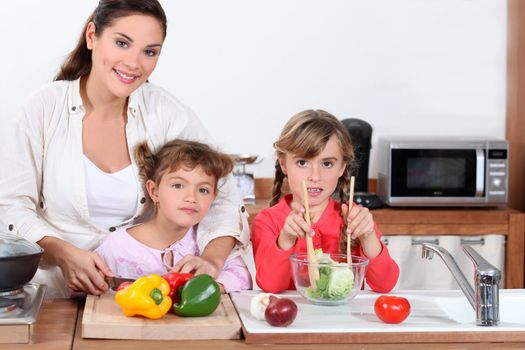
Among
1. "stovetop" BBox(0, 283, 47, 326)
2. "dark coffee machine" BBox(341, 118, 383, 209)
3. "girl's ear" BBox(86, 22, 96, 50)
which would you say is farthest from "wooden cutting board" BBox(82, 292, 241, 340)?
"dark coffee machine" BBox(341, 118, 383, 209)

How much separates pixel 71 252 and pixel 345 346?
2.45 ft

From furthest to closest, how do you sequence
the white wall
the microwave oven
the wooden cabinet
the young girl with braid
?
the white wall, the microwave oven, the wooden cabinet, the young girl with braid

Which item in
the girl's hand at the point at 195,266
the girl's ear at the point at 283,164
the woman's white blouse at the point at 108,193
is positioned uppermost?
the girl's ear at the point at 283,164

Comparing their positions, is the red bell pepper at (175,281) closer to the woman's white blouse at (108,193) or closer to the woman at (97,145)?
the woman at (97,145)

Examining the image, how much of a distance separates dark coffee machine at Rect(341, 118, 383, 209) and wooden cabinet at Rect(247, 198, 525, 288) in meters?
0.07

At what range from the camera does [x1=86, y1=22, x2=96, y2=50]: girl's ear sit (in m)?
2.51

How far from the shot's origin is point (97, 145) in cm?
257

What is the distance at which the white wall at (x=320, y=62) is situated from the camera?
430cm

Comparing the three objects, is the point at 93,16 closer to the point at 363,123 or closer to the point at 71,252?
the point at 71,252

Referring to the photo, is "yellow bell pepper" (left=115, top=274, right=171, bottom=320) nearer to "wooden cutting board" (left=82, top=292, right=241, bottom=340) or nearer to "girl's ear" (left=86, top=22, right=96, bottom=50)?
"wooden cutting board" (left=82, top=292, right=241, bottom=340)

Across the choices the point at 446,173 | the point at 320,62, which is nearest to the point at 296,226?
the point at 446,173

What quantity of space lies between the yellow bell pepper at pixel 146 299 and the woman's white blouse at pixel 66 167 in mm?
470

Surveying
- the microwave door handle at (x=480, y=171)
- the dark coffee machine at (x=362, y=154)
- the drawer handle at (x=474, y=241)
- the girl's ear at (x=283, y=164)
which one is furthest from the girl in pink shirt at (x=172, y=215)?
the microwave door handle at (x=480, y=171)

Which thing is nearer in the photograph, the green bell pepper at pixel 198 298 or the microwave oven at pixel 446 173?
the green bell pepper at pixel 198 298
